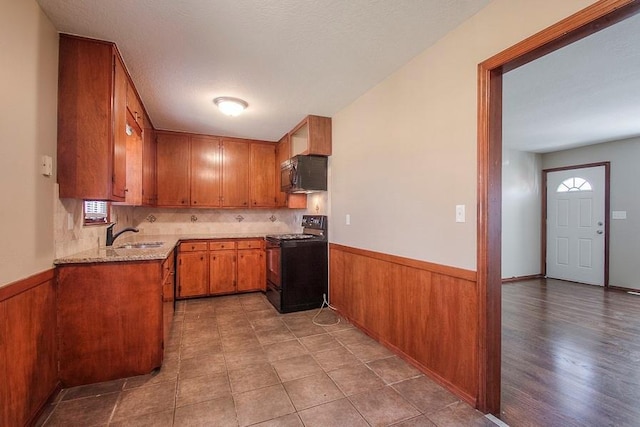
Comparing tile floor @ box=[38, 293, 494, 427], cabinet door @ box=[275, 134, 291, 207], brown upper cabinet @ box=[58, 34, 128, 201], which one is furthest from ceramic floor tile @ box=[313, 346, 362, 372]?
cabinet door @ box=[275, 134, 291, 207]

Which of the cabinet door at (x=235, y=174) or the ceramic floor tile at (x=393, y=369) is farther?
the cabinet door at (x=235, y=174)

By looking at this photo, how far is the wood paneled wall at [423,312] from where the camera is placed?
1.86m

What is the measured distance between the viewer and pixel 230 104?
3.13 metres

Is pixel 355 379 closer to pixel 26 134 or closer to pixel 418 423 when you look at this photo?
pixel 418 423

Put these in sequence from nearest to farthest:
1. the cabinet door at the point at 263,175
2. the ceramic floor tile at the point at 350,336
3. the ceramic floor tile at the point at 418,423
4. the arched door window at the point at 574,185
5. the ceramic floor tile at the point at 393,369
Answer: the ceramic floor tile at the point at 418,423, the ceramic floor tile at the point at 393,369, the ceramic floor tile at the point at 350,336, the cabinet door at the point at 263,175, the arched door window at the point at 574,185

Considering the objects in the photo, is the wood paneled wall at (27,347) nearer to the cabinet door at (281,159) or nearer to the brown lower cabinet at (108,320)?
the brown lower cabinet at (108,320)

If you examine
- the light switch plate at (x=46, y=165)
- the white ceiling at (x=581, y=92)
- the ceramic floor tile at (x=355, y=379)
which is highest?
the white ceiling at (x=581, y=92)

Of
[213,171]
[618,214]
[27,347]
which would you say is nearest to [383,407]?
[27,347]

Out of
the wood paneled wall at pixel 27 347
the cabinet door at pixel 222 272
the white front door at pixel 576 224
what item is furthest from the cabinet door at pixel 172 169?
the white front door at pixel 576 224

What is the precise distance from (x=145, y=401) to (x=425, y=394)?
1828 mm

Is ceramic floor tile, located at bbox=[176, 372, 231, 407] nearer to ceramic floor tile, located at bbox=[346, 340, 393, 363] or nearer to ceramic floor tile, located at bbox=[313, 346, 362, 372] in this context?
ceramic floor tile, located at bbox=[313, 346, 362, 372]

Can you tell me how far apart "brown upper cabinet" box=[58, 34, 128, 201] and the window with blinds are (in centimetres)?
58

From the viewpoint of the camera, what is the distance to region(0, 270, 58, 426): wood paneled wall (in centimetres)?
144

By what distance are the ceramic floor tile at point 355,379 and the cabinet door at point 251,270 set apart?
2423 millimetres
